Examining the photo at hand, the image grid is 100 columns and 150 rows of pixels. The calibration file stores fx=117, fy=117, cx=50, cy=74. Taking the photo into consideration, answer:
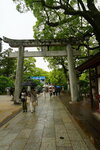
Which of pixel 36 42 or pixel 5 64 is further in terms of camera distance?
pixel 5 64

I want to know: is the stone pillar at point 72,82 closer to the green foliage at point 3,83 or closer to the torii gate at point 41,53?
the torii gate at point 41,53

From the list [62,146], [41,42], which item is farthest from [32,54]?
[62,146]

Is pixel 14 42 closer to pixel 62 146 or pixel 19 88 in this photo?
pixel 19 88

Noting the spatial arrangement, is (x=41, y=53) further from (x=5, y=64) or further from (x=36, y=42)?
(x=5, y=64)

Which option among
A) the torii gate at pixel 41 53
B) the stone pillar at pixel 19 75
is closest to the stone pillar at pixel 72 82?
the torii gate at pixel 41 53

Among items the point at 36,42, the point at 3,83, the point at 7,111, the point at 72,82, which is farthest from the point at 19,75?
the point at 3,83

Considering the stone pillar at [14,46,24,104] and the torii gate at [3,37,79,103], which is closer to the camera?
the stone pillar at [14,46,24,104]

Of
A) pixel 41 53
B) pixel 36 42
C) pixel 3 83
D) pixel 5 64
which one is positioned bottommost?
pixel 3 83

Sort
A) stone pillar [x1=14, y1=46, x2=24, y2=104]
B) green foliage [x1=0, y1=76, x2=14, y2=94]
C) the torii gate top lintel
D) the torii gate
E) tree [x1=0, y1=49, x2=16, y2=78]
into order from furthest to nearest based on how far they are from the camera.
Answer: tree [x1=0, y1=49, x2=16, y2=78] → green foliage [x1=0, y1=76, x2=14, y2=94] → the torii gate top lintel → the torii gate → stone pillar [x1=14, y1=46, x2=24, y2=104]

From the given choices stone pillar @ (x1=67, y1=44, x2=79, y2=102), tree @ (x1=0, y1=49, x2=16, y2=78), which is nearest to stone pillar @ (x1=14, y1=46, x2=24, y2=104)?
stone pillar @ (x1=67, y1=44, x2=79, y2=102)

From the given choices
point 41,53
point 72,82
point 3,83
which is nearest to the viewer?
point 72,82

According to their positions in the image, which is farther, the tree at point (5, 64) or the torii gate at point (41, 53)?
the tree at point (5, 64)

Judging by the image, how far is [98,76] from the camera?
8.81m

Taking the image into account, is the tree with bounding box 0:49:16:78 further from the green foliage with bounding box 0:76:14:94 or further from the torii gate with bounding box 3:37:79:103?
the torii gate with bounding box 3:37:79:103
